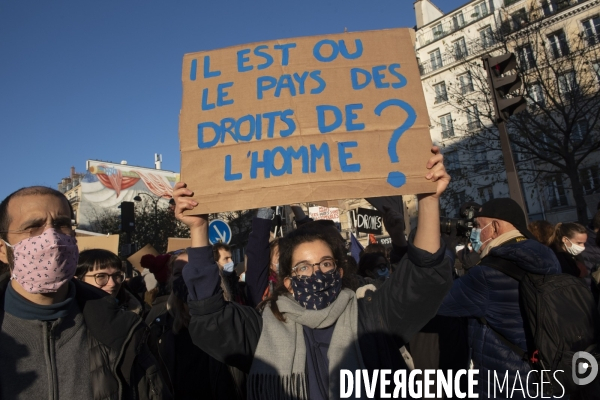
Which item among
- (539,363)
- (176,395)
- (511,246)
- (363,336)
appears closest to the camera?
(363,336)

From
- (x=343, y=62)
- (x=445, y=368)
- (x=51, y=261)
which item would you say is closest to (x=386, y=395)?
(x=51, y=261)

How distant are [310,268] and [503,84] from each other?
4.54 metres

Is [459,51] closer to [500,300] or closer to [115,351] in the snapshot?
[500,300]

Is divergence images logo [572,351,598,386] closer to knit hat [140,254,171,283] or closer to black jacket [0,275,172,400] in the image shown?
black jacket [0,275,172,400]

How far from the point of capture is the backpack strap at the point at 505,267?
258 cm

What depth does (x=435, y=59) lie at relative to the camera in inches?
1500

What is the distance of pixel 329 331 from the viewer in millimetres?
2020

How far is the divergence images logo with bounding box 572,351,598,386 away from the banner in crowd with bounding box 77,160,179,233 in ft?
178

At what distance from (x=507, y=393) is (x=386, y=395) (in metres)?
1.16

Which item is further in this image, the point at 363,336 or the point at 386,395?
the point at 363,336

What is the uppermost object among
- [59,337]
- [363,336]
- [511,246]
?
[511,246]

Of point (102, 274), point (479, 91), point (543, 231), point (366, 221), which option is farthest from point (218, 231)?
point (479, 91)

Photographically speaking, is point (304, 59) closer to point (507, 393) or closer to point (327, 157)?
point (327, 157)

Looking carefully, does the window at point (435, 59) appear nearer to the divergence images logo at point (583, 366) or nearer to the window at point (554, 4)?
the window at point (554, 4)
